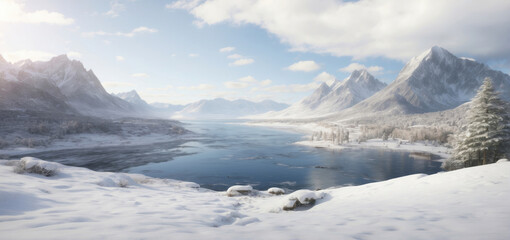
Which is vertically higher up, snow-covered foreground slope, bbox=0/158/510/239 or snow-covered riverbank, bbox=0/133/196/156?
snow-covered foreground slope, bbox=0/158/510/239

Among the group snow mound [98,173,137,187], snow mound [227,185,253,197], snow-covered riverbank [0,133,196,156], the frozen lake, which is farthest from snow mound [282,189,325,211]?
snow-covered riverbank [0,133,196,156]

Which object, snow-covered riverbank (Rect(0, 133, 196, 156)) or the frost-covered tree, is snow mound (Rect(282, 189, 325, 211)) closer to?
the frost-covered tree

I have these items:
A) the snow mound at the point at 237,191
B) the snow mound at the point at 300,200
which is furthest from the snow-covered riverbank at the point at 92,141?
the snow mound at the point at 300,200

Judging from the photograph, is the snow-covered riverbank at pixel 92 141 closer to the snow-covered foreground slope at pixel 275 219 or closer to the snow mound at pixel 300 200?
the snow-covered foreground slope at pixel 275 219

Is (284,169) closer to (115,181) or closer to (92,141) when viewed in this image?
(115,181)

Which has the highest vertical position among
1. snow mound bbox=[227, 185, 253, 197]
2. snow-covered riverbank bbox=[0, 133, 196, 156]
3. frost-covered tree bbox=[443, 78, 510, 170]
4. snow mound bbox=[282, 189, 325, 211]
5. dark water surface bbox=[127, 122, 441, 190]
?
frost-covered tree bbox=[443, 78, 510, 170]

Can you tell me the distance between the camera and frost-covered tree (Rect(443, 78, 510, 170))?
1153 inches

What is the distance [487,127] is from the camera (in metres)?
29.9

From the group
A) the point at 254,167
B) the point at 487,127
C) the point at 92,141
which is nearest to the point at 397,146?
the point at 487,127

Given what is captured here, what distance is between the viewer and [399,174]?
5169cm

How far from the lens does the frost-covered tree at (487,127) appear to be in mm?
29281

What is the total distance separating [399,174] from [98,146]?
97676 mm

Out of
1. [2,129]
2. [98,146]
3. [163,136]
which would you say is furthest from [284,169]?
[2,129]

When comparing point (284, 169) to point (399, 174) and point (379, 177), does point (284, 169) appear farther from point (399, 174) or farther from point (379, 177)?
point (399, 174)
